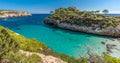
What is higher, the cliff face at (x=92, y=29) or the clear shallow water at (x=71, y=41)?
the cliff face at (x=92, y=29)

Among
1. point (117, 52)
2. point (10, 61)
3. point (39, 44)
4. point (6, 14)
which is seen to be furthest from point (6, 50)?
point (6, 14)

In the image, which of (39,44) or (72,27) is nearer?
(39,44)

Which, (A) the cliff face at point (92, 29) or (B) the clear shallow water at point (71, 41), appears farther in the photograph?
(A) the cliff face at point (92, 29)

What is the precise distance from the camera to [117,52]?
93.4ft

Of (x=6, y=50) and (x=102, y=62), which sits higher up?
(x=6, y=50)

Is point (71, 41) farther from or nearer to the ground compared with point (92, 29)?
nearer to the ground

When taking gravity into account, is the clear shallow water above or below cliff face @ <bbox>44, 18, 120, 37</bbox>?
below

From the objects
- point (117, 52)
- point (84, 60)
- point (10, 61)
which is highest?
point (10, 61)

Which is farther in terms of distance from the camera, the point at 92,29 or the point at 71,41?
the point at 92,29

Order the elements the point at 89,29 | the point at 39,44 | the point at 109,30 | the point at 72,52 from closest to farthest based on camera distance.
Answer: the point at 39,44, the point at 72,52, the point at 109,30, the point at 89,29

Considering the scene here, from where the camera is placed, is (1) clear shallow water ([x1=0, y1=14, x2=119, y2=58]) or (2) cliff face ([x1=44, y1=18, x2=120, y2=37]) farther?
(2) cliff face ([x1=44, y1=18, x2=120, y2=37])

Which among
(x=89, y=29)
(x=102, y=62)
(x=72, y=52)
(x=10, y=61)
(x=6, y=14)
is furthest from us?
(x=6, y=14)

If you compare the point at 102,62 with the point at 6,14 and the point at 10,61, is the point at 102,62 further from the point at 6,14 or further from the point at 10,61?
the point at 6,14

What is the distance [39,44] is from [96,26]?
33962 millimetres
